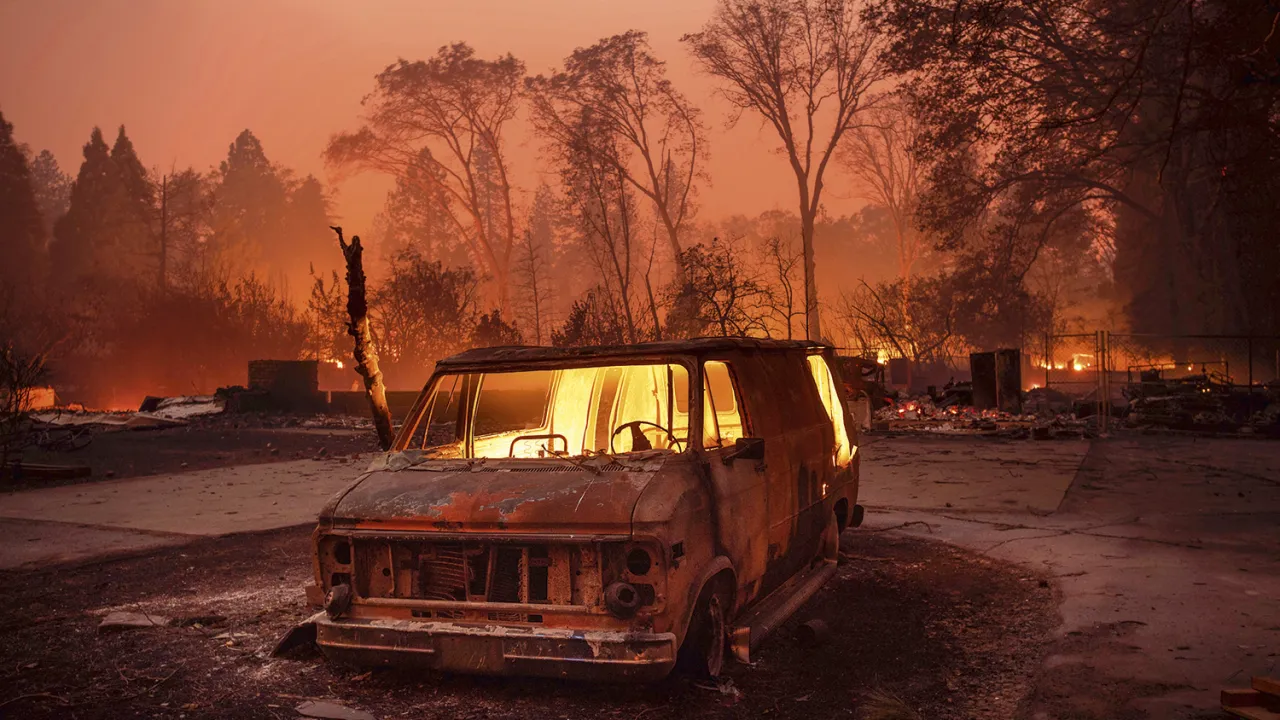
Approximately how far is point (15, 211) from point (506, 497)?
66914 millimetres

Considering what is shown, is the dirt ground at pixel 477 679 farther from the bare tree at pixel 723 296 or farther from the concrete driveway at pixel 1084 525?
the bare tree at pixel 723 296

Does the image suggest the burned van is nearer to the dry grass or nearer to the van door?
the van door

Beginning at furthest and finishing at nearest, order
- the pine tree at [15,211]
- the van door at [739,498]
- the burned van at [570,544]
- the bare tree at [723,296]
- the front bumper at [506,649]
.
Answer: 1. the pine tree at [15,211]
2. the bare tree at [723,296]
3. the van door at [739,498]
4. the burned van at [570,544]
5. the front bumper at [506,649]

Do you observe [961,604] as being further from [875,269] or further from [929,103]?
[875,269]

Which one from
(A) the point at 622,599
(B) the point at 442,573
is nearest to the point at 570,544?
(A) the point at 622,599

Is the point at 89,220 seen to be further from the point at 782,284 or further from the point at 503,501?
the point at 503,501

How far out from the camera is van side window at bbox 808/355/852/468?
7566 mm

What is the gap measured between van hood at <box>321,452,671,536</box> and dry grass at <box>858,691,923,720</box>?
142cm

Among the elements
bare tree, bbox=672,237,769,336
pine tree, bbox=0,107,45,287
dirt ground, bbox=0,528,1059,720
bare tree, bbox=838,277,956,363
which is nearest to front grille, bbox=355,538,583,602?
dirt ground, bbox=0,528,1059,720

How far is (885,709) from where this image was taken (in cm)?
442

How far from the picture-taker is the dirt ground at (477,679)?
463cm

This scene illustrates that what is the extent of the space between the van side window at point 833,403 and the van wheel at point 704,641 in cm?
295

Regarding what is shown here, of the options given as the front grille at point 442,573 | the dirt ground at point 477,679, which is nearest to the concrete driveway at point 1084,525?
the dirt ground at point 477,679

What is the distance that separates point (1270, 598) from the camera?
6254 millimetres
